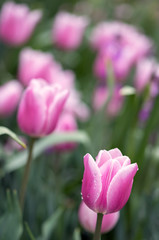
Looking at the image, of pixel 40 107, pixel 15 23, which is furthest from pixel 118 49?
pixel 40 107

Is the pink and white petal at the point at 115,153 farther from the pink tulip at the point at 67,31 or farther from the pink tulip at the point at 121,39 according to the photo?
the pink tulip at the point at 67,31

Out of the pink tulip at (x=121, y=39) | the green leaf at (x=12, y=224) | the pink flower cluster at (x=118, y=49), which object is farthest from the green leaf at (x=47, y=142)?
the pink tulip at (x=121, y=39)

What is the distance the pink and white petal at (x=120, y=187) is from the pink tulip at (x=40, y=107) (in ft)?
0.92

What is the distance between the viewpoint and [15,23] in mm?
1862

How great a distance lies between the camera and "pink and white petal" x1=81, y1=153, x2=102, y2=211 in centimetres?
63

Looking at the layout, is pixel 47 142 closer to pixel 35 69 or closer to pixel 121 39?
pixel 35 69

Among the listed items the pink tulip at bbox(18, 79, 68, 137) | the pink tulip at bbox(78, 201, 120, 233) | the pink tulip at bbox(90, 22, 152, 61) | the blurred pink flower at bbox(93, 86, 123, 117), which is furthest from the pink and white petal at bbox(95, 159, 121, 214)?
the pink tulip at bbox(90, 22, 152, 61)

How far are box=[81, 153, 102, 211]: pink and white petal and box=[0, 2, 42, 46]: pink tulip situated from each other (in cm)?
134

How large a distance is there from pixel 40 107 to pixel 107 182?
0.28m

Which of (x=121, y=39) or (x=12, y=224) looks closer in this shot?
(x=12, y=224)

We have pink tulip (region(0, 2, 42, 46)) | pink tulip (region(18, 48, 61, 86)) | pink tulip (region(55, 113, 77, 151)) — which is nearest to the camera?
pink tulip (region(55, 113, 77, 151))

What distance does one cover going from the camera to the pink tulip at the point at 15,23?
1.85 meters

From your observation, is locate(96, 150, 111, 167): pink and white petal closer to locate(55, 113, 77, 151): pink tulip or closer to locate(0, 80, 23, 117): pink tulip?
locate(55, 113, 77, 151): pink tulip

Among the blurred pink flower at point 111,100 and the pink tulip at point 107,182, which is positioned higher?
the pink tulip at point 107,182
